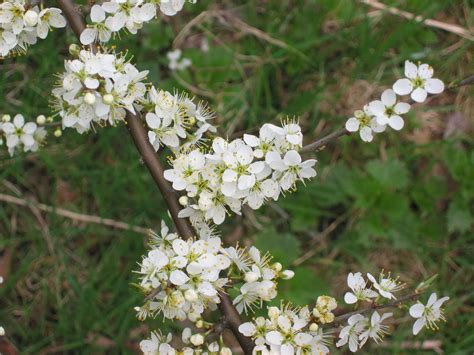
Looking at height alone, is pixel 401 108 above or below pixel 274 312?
above

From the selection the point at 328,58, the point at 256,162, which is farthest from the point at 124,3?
the point at 328,58

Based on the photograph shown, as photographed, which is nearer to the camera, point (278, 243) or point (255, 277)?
point (255, 277)

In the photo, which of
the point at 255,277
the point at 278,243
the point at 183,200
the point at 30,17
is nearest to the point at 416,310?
the point at 255,277

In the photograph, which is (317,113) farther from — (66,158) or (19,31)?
(19,31)

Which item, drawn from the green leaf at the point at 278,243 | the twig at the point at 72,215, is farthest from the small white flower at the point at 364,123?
the twig at the point at 72,215

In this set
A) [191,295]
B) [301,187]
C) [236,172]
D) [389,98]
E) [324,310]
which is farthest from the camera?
[301,187]

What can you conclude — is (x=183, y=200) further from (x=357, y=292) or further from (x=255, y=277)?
(x=357, y=292)

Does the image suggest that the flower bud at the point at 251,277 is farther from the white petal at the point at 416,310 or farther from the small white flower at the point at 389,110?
the small white flower at the point at 389,110
